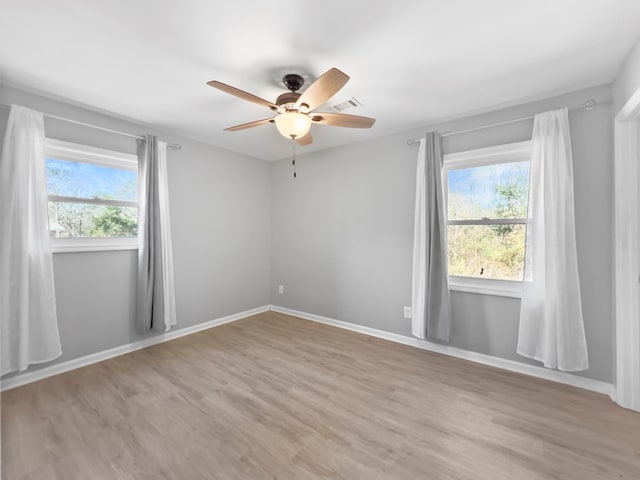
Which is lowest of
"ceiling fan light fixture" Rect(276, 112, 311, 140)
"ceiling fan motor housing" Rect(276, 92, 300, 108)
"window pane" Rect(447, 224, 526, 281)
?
"window pane" Rect(447, 224, 526, 281)

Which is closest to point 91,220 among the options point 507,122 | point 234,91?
point 234,91

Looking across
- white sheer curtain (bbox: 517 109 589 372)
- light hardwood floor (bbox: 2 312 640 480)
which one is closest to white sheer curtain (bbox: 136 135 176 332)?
light hardwood floor (bbox: 2 312 640 480)

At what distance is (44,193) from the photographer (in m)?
2.36

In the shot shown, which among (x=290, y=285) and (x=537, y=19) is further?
(x=290, y=285)

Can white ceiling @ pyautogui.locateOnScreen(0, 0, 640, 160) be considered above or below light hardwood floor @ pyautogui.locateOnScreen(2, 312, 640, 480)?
above

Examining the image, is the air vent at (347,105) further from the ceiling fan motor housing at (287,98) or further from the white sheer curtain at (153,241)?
the white sheer curtain at (153,241)

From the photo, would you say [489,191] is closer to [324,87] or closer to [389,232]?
[389,232]

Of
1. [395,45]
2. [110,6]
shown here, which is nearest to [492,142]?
[395,45]

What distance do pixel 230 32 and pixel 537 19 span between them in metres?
1.78

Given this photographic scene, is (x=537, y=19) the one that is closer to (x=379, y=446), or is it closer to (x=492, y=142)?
(x=492, y=142)

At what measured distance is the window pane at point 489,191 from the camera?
266 cm

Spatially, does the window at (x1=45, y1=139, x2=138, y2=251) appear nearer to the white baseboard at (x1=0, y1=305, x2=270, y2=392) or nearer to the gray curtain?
the white baseboard at (x1=0, y1=305, x2=270, y2=392)

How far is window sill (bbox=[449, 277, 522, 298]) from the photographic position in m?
2.63

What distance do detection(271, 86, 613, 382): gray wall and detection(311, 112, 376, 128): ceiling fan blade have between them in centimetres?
115
